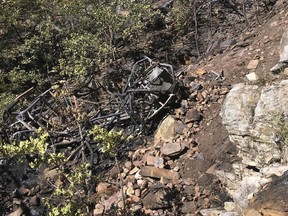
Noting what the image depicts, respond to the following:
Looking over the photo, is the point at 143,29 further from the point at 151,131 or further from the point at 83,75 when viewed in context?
the point at 151,131

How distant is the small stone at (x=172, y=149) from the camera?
16.5 ft

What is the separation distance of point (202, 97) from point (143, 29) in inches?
169

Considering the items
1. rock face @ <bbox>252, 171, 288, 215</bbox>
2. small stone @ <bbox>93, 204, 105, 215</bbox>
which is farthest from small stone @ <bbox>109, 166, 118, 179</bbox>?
rock face @ <bbox>252, 171, 288, 215</bbox>

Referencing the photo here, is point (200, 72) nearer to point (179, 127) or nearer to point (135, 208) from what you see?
point (179, 127)

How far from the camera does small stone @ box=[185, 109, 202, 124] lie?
547 centimetres

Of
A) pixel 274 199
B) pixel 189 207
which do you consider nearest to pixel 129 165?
pixel 189 207

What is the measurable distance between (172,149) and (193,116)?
0.69m

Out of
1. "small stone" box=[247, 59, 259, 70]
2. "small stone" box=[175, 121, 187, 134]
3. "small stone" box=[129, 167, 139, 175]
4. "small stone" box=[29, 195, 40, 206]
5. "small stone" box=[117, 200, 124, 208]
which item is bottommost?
"small stone" box=[29, 195, 40, 206]

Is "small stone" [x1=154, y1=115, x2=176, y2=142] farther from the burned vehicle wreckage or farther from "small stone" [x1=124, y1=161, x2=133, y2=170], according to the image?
"small stone" [x1=124, y1=161, x2=133, y2=170]

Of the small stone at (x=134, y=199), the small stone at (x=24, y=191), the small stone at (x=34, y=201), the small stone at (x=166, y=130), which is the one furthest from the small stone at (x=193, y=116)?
the small stone at (x=24, y=191)

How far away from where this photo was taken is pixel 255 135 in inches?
152

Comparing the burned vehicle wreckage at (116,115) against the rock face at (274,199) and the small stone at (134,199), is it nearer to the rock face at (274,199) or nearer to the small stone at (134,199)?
the small stone at (134,199)

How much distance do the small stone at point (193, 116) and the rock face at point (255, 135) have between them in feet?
3.98

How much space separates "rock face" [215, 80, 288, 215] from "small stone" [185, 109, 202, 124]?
3.98 feet
